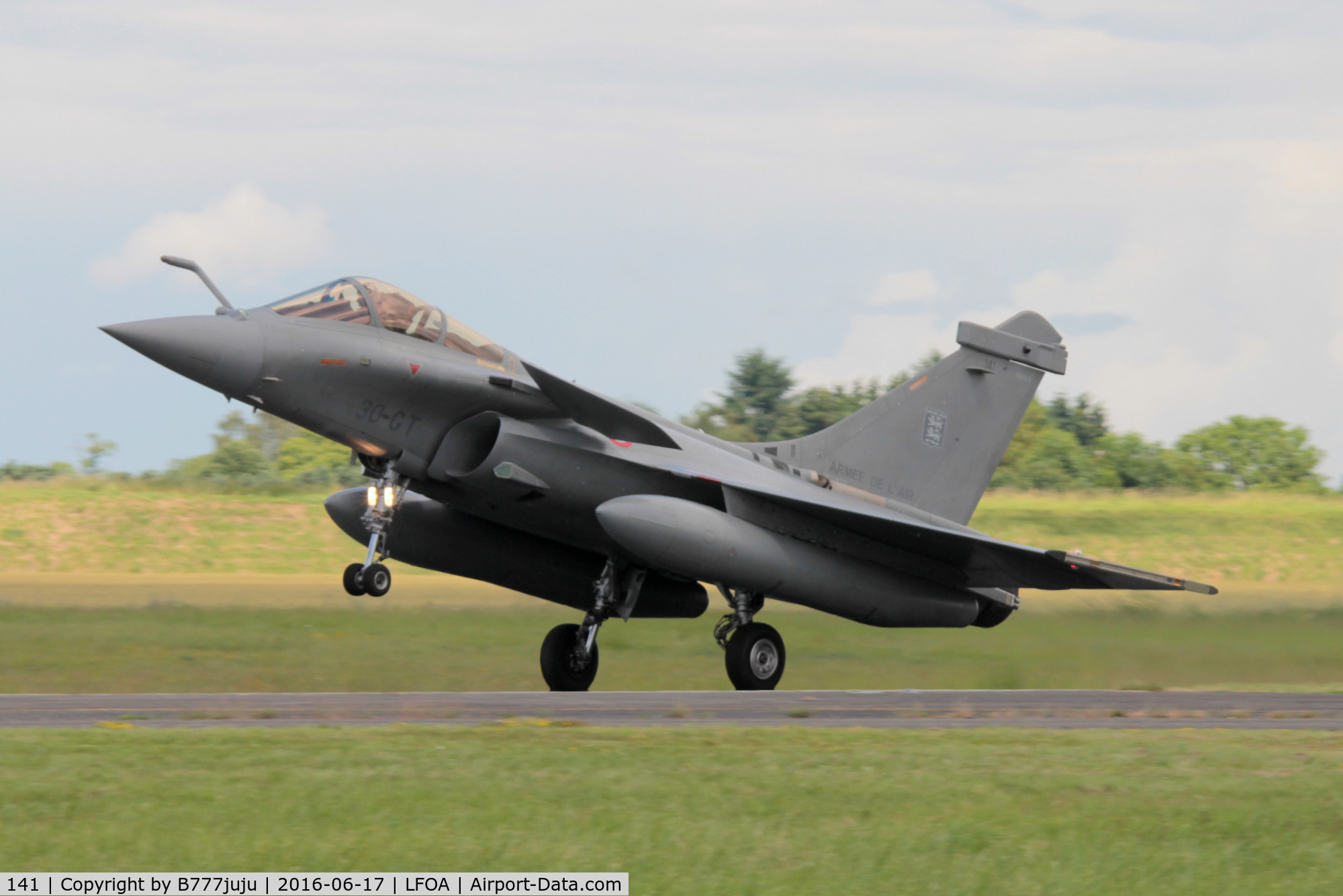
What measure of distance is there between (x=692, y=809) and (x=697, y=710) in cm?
468

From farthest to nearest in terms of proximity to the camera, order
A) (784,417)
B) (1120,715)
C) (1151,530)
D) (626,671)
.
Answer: (784,417) < (1151,530) < (626,671) < (1120,715)

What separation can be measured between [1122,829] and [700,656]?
13.7m

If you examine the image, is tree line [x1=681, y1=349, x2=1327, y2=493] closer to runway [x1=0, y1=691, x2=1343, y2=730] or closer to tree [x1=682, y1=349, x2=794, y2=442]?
tree [x1=682, y1=349, x2=794, y2=442]

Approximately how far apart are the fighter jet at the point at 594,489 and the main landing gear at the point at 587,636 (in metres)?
0.02

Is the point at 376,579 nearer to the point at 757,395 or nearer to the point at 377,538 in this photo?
Answer: the point at 377,538

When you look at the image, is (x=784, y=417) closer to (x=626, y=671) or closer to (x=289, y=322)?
(x=626, y=671)

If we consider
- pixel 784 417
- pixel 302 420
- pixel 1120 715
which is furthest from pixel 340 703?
pixel 784 417

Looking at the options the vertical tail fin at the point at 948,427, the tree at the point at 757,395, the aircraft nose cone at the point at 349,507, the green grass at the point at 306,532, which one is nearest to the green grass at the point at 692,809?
the aircraft nose cone at the point at 349,507

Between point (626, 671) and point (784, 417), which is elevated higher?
point (784, 417)

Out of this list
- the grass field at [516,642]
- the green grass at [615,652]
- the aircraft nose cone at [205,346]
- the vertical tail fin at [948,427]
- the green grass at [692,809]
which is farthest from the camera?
the grass field at [516,642]

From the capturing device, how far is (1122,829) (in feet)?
24.2

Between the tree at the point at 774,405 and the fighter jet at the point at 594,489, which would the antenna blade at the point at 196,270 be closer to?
the fighter jet at the point at 594,489

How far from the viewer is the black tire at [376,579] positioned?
13492 mm

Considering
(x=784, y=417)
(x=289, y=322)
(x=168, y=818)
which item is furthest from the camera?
(x=784, y=417)
